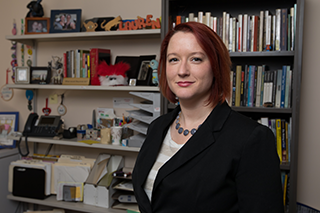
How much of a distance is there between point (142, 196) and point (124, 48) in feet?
5.03

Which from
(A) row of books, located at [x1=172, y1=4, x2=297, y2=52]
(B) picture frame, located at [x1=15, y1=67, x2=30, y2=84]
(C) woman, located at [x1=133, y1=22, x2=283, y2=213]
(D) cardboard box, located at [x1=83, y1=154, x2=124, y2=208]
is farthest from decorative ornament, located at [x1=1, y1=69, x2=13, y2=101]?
(C) woman, located at [x1=133, y1=22, x2=283, y2=213]

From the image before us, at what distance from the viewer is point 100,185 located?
76.4 inches

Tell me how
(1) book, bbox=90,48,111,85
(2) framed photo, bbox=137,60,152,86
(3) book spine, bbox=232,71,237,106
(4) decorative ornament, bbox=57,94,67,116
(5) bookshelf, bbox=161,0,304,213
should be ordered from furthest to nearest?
(4) decorative ornament, bbox=57,94,67,116 → (1) book, bbox=90,48,111,85 → (2) framed photo, bbox=137,60,152,86 → (3) book spine, bbox=232,71,237,106 → (5) bookshelf, bbox=161,0,304,213

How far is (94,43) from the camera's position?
2.28 m

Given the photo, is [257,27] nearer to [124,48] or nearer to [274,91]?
[274,91]

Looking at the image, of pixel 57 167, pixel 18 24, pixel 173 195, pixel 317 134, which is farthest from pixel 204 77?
pixel 18 24

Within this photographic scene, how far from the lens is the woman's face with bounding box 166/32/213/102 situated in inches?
33.1

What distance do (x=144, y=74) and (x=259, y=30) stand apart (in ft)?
2.78

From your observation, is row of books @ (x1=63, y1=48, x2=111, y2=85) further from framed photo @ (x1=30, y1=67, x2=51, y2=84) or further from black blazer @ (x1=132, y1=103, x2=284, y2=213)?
black blazer @ (x1=132, y1=103, x2=284, y2=213)

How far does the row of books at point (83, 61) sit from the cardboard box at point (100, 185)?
0.70 m

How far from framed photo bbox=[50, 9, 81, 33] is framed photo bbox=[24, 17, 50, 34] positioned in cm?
9

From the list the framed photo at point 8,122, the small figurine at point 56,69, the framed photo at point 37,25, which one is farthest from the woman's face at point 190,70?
the framed photo at point 8,122

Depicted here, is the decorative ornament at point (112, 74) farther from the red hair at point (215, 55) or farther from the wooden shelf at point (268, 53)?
the red hair at point (215, 55)

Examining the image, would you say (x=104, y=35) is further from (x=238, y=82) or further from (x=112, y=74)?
(x=238, y=82)
